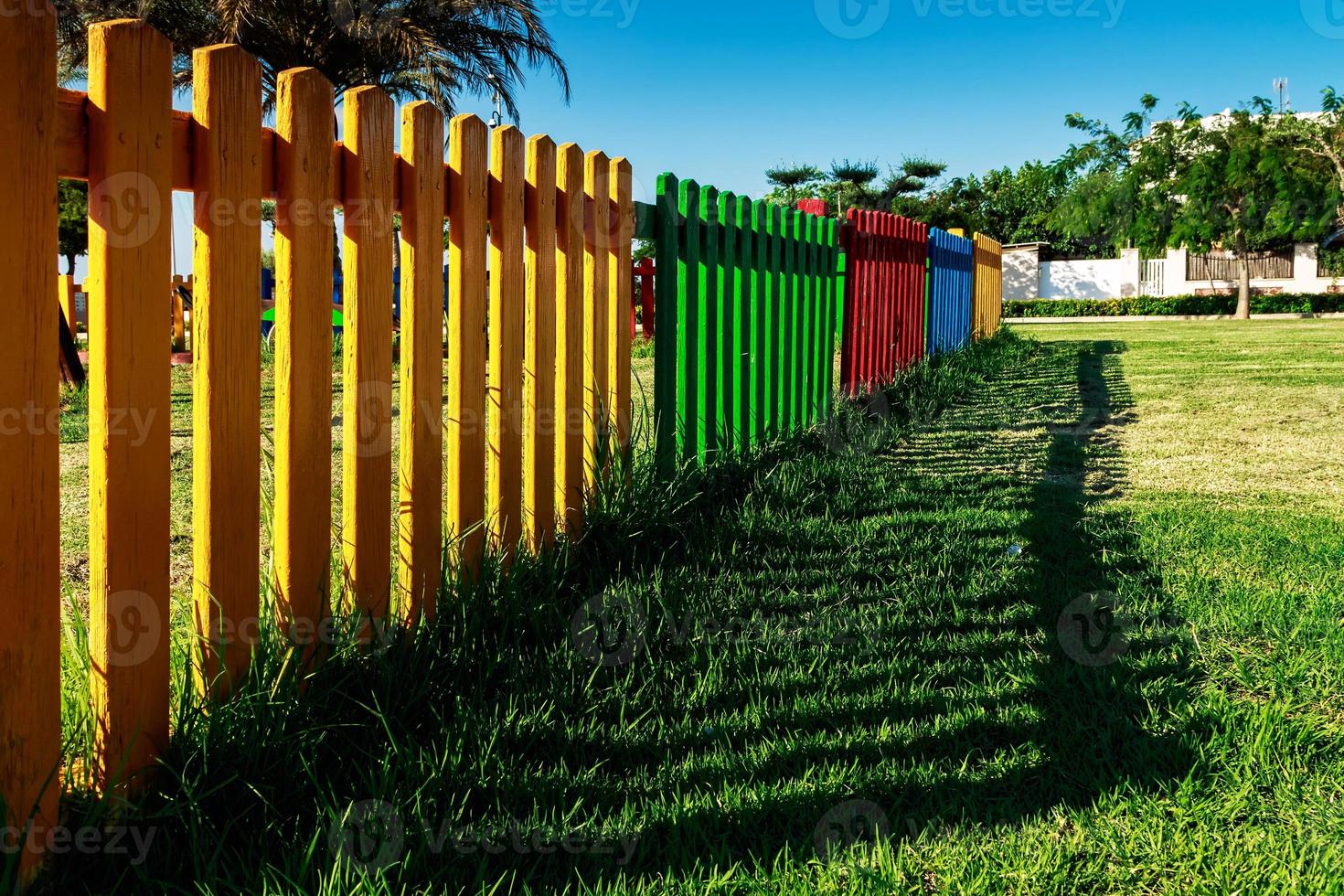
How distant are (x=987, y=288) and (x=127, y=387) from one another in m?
14.1

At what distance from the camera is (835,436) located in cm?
623

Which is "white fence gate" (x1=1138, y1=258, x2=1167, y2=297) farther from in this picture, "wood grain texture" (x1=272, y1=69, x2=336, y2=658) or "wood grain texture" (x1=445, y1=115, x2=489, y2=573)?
"wood grain texture" (x1=272, y1=69, x2=336, y2=658)

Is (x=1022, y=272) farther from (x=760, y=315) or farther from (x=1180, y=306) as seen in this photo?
(x=760, y=315)

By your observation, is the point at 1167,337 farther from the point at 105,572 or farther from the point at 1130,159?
the point at 1130,159

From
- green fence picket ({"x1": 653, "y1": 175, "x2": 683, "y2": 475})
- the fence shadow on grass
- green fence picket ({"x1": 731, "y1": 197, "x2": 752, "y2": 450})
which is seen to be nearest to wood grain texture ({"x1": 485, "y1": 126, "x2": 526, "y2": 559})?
the fence shadow on grass

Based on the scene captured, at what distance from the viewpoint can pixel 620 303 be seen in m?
4.00

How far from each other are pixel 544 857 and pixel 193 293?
124 centimetres

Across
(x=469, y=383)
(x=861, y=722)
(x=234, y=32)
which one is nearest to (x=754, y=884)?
(x=861, y=722)

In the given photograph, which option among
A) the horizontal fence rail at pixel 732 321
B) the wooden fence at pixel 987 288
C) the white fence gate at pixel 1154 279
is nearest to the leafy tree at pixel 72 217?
the wooden fence at pixel 987 288

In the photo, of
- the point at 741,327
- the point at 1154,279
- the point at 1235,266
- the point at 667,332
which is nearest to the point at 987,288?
the point at 741,327

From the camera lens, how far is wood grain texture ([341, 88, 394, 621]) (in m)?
2.49

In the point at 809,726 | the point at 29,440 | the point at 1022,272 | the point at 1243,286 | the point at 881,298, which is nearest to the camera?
the point at 29,440

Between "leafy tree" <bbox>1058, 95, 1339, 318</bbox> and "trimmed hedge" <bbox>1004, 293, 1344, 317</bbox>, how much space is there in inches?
81.8

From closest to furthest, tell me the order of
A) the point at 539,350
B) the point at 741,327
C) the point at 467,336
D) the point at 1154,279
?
1. the point at 467,336
2. the point at 539,350
3. the point at 741,327
4. the point at 1154,279
